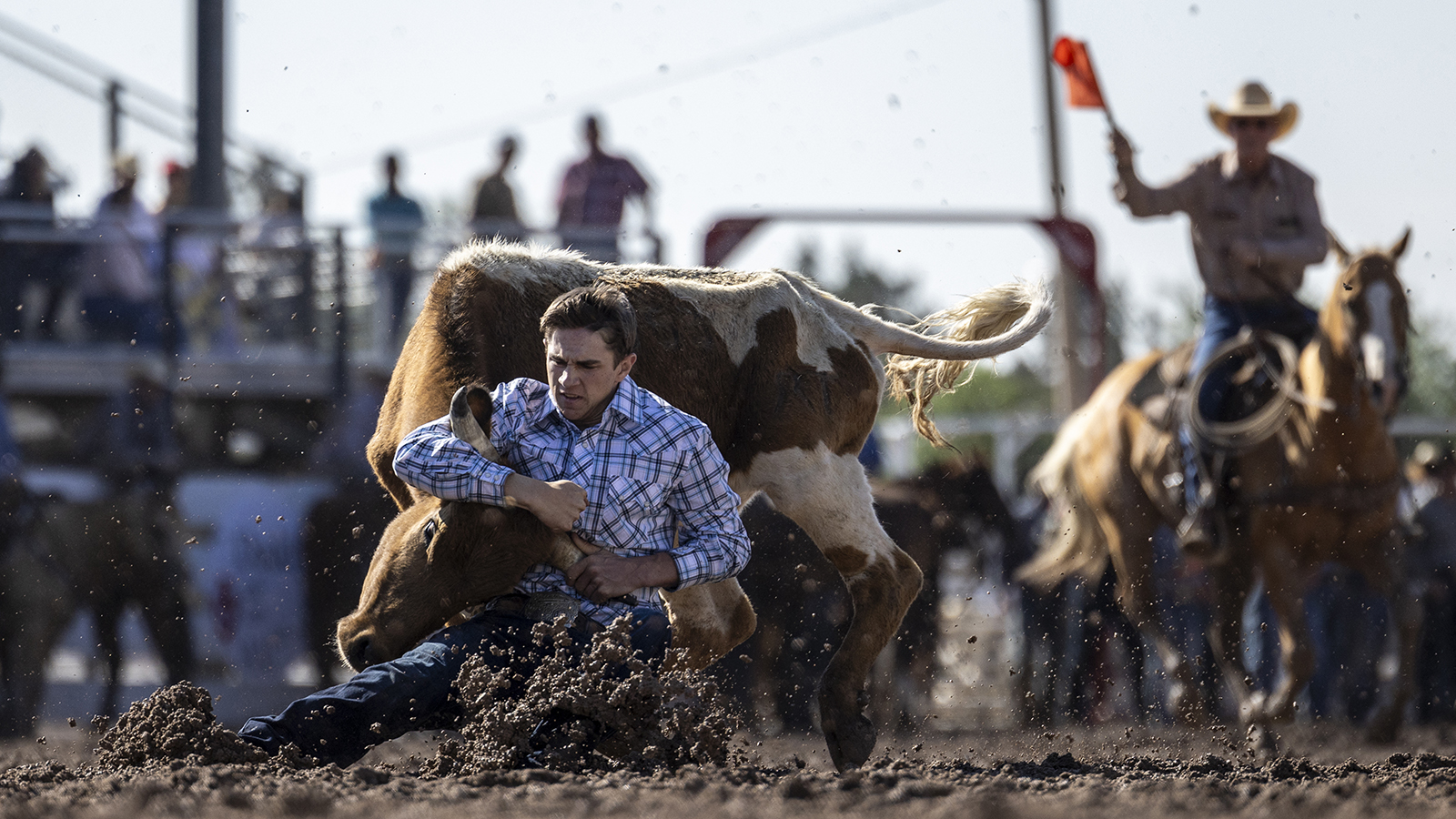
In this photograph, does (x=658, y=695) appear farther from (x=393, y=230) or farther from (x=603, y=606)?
(x=393, y=230)

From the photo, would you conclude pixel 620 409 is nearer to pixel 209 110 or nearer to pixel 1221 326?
pixel 1221 326

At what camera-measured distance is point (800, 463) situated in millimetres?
5070

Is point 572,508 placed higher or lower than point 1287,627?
higher

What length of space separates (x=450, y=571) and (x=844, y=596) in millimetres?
5718

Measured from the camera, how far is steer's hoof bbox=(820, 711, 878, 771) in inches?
184

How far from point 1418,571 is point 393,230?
22.2ft

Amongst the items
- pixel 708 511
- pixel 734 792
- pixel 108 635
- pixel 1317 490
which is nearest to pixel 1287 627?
pixel 1317 490

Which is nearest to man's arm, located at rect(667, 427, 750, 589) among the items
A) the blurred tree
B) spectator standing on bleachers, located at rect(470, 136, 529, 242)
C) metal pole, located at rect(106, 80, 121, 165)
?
Answer: spectator standing on bleachers, located at rect(470, 136, 529, 242)

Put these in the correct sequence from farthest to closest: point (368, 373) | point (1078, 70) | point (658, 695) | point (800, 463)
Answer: point (368, 373) → point (1078, 70) → point (800, 463) → point (658, 695)

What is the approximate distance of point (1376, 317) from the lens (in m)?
7.39

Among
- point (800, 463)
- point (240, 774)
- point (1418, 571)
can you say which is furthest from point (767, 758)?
point (1418, 571)

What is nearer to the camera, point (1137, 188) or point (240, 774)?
point (240, 774)

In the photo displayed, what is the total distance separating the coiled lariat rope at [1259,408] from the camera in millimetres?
7801

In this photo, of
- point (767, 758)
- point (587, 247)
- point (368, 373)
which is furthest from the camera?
point (368, 373)
